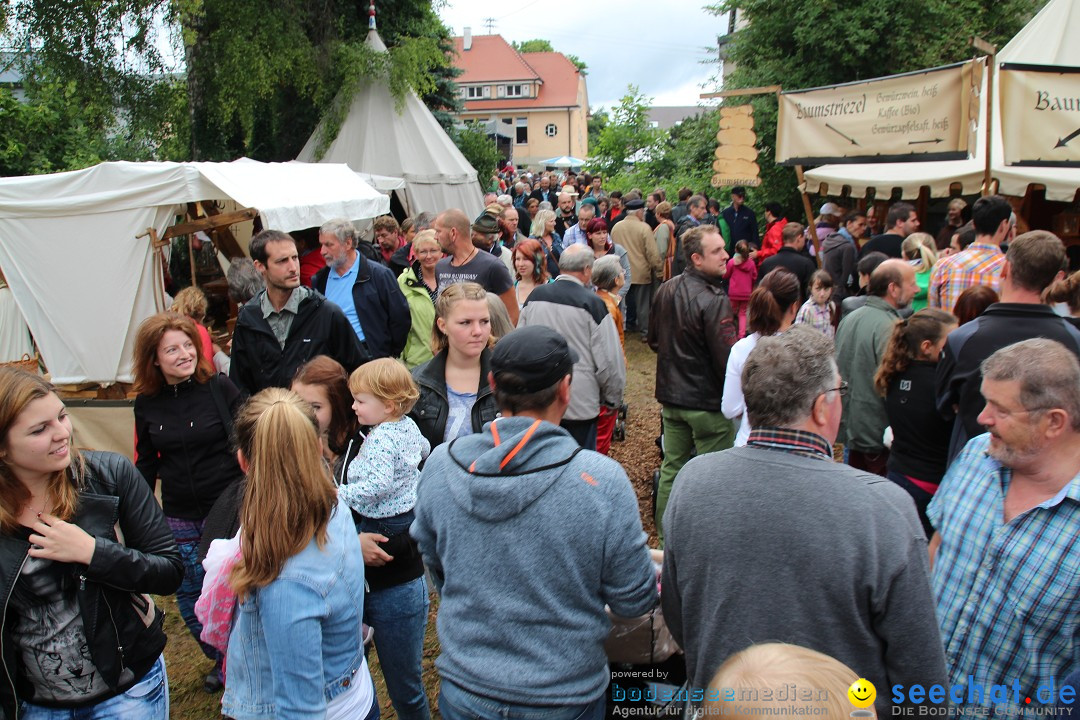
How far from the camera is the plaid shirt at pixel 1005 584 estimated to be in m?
2.10

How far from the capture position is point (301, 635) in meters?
2.05

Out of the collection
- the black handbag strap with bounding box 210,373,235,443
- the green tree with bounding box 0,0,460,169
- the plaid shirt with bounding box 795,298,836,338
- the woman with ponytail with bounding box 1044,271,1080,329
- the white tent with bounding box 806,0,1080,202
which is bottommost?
the black handbag strap with bounding box 210,373,235,443

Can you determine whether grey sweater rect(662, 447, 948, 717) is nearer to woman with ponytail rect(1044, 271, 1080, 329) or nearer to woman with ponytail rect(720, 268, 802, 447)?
woman with ponytail rect(720, 268, 802, 447)

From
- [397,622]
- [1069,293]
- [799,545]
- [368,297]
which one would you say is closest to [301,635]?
[397,622]

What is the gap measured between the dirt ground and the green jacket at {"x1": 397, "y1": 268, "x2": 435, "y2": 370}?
5.61 feet

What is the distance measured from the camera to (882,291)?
4.68 metres

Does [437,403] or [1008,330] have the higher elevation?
[1008,330]

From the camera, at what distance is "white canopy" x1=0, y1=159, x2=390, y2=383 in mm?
6684

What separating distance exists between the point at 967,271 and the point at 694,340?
2043 mm

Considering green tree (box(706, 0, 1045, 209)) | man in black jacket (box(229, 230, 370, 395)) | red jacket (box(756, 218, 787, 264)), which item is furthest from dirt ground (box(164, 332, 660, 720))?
green tree (box(706, 0, 1045, 209))

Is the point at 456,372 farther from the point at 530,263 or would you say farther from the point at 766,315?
the point at 530,263

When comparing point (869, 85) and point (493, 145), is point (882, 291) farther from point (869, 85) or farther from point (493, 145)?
point (493, 145)

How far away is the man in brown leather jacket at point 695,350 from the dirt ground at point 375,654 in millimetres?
775

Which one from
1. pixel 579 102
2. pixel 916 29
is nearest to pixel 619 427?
pixel 916 29
